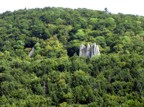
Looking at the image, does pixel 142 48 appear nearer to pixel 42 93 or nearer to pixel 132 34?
pixel 132 34

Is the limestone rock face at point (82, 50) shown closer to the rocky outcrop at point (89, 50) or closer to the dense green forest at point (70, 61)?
the rocky outcrop at point (89, 50)

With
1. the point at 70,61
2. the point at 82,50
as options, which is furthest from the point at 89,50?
the point at 70,61

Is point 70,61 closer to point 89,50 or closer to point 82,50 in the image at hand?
point 89,50

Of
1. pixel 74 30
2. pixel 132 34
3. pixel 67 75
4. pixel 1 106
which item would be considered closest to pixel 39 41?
pixel 74 30

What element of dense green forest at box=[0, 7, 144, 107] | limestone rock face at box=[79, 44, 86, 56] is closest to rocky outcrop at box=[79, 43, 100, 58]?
limestone rock face at box=[79, 44, 86, 56]

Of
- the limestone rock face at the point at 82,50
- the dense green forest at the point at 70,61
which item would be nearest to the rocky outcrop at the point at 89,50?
the limestone rock face at the point at 82,50

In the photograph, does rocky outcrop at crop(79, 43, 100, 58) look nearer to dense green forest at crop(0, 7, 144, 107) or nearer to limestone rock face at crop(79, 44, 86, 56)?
limestone rock face at crop(79, 44, 86, 56)

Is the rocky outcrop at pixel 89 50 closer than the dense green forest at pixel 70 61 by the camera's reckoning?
No
